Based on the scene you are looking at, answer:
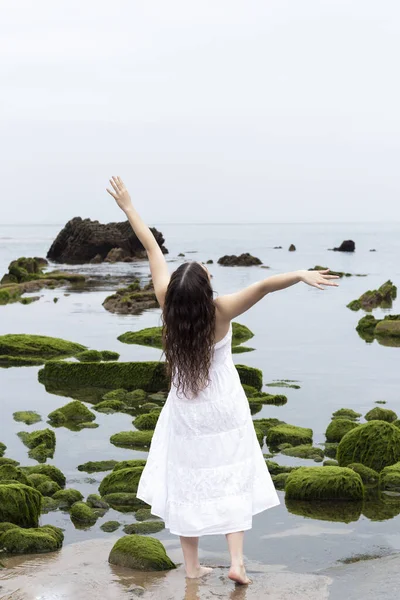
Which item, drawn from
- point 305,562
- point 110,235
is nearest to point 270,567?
point 305,562

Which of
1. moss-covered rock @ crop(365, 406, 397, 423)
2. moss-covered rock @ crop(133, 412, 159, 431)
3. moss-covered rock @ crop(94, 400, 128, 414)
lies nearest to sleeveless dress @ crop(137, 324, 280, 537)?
moss-covered rock @ crop(133, 412, 159, 431)

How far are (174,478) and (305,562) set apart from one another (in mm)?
2169

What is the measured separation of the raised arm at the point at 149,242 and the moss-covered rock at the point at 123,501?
12.4ft

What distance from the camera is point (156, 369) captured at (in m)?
18.0

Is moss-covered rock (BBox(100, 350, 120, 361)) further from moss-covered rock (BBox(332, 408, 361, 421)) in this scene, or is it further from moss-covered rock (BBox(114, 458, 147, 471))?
moss-covered rock (BBox(114, 458, 147, 471))

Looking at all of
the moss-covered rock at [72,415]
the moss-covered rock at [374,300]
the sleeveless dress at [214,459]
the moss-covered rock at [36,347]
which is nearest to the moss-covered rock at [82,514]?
the sleeveless dress at [214,459]

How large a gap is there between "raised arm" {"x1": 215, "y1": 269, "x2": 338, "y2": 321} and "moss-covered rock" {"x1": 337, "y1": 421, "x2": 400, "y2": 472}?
558cm

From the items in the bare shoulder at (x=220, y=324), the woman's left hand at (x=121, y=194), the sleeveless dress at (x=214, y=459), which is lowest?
the sleeveless dress at (x=214, y=459)

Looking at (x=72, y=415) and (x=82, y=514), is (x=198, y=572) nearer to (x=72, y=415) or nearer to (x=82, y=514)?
(x=82, y=514)

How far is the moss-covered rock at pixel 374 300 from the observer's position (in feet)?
123

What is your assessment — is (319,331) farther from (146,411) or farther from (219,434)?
(219,434)

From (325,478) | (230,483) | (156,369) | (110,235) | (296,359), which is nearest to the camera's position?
(230,483)

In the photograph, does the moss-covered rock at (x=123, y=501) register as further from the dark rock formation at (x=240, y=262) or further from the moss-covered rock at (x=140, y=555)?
the dark rock formation at (x=240, y=262)

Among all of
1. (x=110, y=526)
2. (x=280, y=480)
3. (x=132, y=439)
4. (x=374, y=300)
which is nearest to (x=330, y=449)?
(x=280, y=480)
